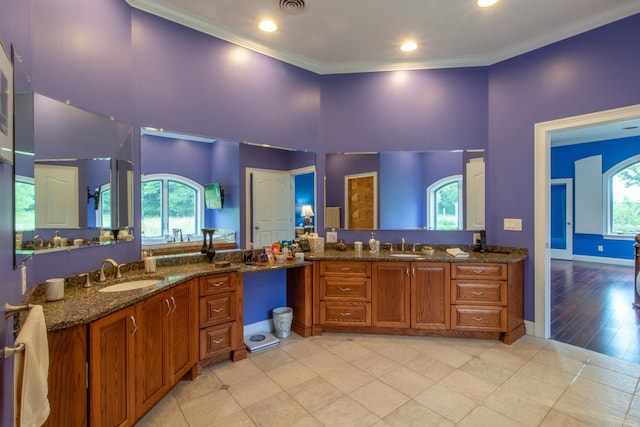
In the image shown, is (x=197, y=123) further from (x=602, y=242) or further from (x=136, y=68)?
(x=602, y=242)

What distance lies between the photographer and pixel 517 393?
7.34 feet

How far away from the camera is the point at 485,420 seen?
1954 mm

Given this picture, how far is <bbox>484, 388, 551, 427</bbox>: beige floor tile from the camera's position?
77.8 inches

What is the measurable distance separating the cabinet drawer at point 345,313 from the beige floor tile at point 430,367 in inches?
25.4

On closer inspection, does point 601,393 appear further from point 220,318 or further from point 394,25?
point 394,25

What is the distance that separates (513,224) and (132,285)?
12.1ft

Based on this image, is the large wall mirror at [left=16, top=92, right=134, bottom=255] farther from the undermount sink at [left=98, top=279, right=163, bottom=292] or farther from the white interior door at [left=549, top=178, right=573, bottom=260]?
the white interior door at [left=549, top=178, right=573, bottom=260]

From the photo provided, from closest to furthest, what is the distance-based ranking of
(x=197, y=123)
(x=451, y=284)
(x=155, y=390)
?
(x=155, y=390) → (x=197, y=123) → (x=451, y=284)

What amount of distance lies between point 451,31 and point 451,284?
2.52m

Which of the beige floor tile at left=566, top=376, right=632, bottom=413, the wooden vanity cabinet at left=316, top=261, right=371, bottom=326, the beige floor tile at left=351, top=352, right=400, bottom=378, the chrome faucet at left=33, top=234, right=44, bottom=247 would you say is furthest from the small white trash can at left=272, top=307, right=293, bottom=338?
the beige floor tile at left=566, top=376, right=632, bottom=413

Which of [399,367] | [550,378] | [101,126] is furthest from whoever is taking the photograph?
[399,367]

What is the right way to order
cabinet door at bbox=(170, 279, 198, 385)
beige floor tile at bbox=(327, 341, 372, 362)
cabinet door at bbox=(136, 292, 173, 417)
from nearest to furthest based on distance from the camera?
cabinet door at bbox=(136, 292, 173, 417) < cabinet door at bbox=(170, 279, 198, 385) < beige floor tile at bbox=(327, 341, 372, 362)

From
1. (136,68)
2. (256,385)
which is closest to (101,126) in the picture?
(136,68)

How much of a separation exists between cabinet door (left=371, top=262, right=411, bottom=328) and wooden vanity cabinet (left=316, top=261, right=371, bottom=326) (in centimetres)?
8
